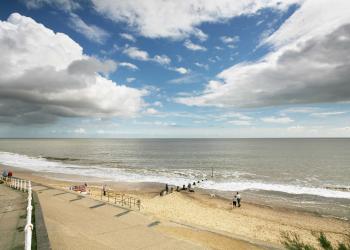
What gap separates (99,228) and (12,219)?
3803 mm

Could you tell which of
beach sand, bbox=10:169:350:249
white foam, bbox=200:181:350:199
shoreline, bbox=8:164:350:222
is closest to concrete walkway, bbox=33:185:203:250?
beach sand, bbox=10:169:350:249

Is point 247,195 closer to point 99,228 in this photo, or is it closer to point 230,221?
point 230,221

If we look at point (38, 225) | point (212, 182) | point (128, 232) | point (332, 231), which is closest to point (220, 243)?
point (128, 232)

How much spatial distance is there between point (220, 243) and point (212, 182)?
3299 cm

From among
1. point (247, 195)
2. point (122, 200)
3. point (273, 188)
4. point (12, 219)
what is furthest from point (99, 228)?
point (273, 188)

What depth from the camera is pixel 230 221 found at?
22844 millimetres

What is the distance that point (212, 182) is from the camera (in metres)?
45.7

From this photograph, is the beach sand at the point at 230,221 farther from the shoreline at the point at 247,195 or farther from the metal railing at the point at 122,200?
the metal railing at the point at 122,200

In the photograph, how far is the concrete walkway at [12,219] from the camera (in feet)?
27.6

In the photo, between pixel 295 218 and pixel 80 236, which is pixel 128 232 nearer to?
pixel 80 236

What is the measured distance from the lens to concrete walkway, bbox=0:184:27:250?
27.6 ft

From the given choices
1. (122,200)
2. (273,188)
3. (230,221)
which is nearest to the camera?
(230,221)

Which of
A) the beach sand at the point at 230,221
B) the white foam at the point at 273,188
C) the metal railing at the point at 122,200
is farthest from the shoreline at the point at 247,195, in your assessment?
the metal railing at the point at 122,200

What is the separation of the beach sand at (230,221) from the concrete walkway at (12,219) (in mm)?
6675
